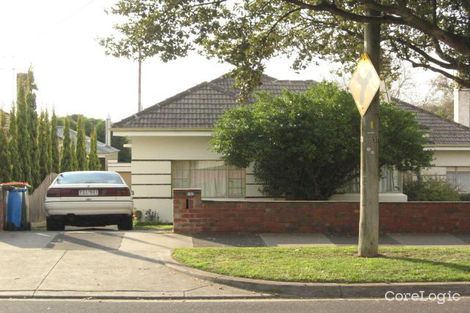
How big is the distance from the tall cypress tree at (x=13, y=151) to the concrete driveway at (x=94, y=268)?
900cm

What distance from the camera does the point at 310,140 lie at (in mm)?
15219

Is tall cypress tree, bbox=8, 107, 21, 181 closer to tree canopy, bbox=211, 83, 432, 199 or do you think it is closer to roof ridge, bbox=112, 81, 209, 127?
roof ridge, bbox=112, 81, 209, 127

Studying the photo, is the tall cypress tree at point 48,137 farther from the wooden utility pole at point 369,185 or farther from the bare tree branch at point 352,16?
the wooden utility pole at point 369,185

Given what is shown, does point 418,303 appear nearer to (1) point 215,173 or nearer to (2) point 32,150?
(1) point 215,173

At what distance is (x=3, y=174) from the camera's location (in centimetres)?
1992

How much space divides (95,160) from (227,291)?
28230 mm

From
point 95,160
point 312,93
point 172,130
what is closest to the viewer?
point 312,93

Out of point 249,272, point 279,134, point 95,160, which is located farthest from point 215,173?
point 95,160

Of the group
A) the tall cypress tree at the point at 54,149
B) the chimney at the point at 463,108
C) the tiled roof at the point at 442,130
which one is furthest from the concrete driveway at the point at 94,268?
the chimney at the point at 463,108

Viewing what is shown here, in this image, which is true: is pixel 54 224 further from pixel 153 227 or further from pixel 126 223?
pixel 153 227

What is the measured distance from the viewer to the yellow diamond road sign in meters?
9.38

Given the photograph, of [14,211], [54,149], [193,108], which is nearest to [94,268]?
[14,211]

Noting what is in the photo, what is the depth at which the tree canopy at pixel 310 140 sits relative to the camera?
15.4 meters

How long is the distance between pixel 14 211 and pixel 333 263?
736cm
